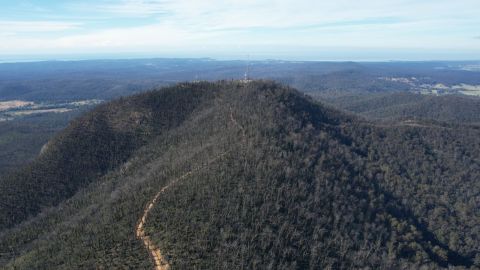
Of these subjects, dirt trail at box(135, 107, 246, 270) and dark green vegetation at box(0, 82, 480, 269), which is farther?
dark green vegetation at box(0, 82, 480, 269)

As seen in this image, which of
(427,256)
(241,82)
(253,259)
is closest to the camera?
(253,259)

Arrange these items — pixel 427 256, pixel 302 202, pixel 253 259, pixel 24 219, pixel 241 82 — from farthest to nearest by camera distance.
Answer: pixel 241 82 → pixel 24 219 → pixel 427 256 → pixel 302 202 → pixel 253 259

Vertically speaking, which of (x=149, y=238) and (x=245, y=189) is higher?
(x=245, y=189)

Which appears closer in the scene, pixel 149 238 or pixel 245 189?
pixel 149 238

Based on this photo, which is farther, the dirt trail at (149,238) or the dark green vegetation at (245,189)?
the dark green vegetation at (245,189)

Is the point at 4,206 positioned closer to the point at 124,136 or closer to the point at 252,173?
the point at 124,136

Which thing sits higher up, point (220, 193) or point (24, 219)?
point (220, 193)

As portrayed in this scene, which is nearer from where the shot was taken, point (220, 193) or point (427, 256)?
point (220, 193)

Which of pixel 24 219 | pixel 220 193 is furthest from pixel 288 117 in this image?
pixel 24 219
